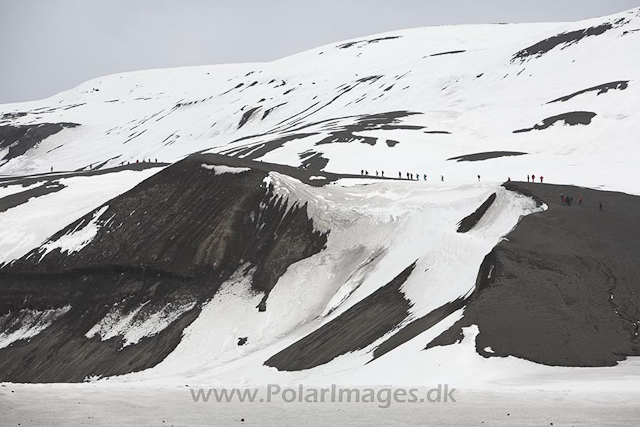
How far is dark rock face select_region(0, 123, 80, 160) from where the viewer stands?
6511 inches

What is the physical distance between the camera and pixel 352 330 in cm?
3531

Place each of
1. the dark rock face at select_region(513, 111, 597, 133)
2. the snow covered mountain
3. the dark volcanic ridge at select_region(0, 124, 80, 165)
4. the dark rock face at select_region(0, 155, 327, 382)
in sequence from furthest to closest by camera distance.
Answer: the dark volcanic ridge at select_region(0, 124, 80, 165) < the dark rock face at select_region(513, 111, 597, 133) < the dark rock face at select_region(0, 155, 327, 382) < the snow covered mountain

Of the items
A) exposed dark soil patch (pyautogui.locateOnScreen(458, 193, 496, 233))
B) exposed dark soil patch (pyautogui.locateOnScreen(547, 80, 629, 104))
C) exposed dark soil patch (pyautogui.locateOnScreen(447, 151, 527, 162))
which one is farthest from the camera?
exposed dark soil patch (pyautogui.locateOnScreen(547, 80, 629, 104))

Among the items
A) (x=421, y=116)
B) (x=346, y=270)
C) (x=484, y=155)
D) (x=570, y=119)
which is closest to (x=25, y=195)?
(x=346, y=270)

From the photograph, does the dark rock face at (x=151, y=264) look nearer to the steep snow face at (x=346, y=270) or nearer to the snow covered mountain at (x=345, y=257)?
the snow covered mountain at (x=345, y=257)

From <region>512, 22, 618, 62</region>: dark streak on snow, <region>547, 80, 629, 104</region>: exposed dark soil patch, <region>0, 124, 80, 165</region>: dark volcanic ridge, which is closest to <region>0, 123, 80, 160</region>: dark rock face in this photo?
<region>0, 124, 80, 165</region>: dark volcanic ridge

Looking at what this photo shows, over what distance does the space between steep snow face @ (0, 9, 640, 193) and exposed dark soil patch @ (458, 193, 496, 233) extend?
44.6ft

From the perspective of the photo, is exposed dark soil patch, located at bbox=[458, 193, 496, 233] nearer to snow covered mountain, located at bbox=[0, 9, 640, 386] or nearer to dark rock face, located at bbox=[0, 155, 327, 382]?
snow covered mountain, located at bbox=[0, 9, 640, 386]

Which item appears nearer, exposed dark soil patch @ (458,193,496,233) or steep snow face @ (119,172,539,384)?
steep snow face @ (119,172,539,384)

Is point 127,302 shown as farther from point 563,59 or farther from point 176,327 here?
point 563,59

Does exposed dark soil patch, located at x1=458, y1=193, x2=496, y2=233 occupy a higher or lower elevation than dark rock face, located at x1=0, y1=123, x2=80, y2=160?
higher

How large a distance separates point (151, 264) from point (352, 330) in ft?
68.2

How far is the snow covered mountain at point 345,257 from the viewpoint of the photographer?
27.6m

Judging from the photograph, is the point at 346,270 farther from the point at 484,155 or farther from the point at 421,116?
the point at 421,116
